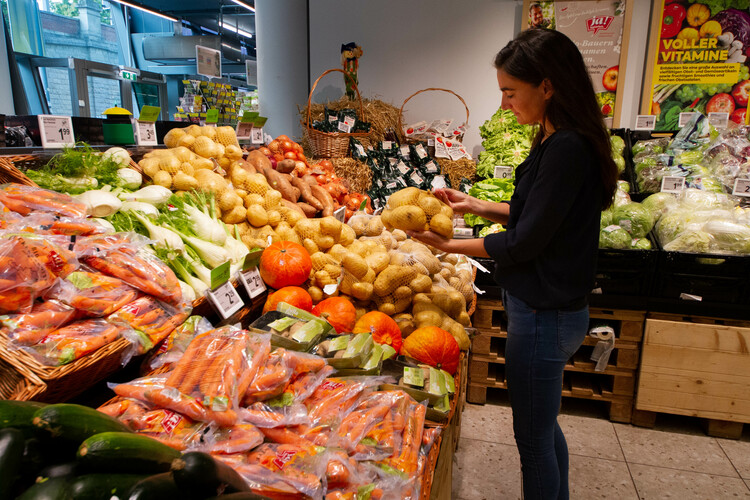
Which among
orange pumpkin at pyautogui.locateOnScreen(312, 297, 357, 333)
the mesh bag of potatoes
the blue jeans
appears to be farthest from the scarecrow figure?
the blue jeans

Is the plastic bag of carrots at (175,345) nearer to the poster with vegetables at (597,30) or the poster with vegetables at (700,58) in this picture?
the poster with vegetables at (597,30)

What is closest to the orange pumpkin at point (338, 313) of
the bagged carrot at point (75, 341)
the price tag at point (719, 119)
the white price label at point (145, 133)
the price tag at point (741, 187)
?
the bagged carrot at point (75, 341)

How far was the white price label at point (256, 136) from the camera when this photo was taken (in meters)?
3.64

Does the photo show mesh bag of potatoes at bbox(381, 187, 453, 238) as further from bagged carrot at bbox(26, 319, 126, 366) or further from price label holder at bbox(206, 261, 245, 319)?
bagged carrot at bbox(26, 319, 126, 366)

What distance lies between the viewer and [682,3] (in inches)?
159

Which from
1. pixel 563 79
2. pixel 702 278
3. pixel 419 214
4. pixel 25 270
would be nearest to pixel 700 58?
pixel 702 278

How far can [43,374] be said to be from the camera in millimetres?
1123

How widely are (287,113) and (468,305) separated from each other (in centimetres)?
320

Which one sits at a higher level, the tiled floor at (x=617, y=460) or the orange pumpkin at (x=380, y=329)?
the orange pumpkin at (x=380, y=329)

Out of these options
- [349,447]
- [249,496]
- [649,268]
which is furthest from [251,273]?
[649,268]

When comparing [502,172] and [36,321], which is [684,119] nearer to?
[502,172]

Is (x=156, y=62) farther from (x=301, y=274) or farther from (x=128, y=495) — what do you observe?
(x=128, y=495)

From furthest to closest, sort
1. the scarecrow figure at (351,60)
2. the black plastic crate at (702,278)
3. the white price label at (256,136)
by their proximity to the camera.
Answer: the scarecrow figure at (351,60) < the white price label at (256,136) < the black plastic crate at (702,278)

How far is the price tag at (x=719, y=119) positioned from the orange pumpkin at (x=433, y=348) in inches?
139
